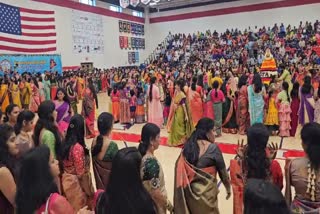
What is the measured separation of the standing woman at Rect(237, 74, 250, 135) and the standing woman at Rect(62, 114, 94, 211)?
4305mm

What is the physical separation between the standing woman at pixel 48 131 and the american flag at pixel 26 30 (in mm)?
11400

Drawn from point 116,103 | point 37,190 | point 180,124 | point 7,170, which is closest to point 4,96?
point 116,103

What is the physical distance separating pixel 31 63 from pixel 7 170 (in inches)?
506

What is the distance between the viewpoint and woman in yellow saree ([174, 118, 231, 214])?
231 cm

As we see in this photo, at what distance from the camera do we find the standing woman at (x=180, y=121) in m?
5.70

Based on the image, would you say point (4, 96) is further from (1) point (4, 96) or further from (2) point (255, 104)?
(2) point (255, 104)

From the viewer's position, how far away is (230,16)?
67.2 ft

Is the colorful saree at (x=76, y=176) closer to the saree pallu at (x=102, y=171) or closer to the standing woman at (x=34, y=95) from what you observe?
the saree pallu at (x=102, y=171)

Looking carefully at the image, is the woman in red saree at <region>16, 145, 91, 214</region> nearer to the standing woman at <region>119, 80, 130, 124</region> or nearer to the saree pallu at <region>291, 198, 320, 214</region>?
the saree pallu at <region>291, 198, 320, 214</region>

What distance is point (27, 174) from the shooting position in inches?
57.6

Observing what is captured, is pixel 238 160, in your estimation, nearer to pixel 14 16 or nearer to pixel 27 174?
pixel 27 174

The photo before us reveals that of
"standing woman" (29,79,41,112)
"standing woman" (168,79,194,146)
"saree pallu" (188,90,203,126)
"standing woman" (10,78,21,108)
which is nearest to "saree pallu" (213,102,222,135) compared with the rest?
"saree pallu" (188,90,203,126)

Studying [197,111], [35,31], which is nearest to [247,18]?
[35,31]

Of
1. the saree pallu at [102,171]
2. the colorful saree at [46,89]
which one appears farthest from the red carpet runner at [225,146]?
the colorful saree at [46,89]
